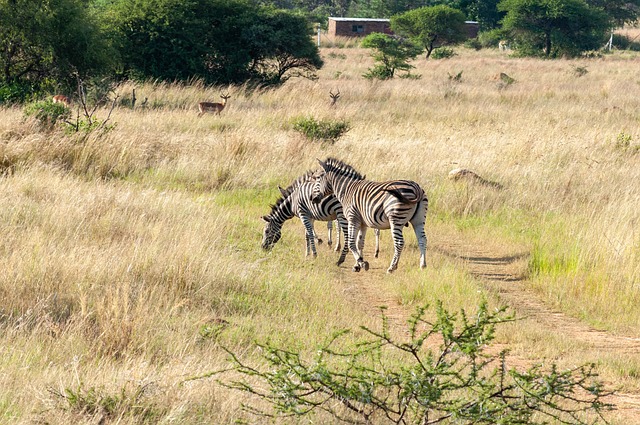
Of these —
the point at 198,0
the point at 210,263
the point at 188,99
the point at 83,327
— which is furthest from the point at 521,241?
the point at 198,0

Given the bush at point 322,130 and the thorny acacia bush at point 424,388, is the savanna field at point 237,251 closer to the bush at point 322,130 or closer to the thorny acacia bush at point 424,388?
the thorny acacia bush at point 424,388

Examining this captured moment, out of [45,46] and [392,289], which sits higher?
[45,46]

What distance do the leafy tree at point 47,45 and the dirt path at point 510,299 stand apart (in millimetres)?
14158

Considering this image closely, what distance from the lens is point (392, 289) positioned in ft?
28.9

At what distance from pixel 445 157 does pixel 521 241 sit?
484 cm

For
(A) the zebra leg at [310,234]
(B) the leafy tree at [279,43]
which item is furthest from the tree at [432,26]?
(A) the zebra leg at [310,234]

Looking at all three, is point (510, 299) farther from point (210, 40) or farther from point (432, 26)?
point (432, 26)

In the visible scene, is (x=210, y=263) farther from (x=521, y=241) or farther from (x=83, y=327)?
(x=521, y=241)

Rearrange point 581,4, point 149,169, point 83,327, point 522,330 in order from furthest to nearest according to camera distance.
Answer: point 581,4
point 149,169
point 522,330
point 83,327

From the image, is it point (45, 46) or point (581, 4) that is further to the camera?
point (581, 4)

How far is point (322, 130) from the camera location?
54.4 ft

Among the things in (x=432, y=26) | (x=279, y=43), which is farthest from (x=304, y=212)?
(x=432, y=26)

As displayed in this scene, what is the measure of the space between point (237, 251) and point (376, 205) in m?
1.68

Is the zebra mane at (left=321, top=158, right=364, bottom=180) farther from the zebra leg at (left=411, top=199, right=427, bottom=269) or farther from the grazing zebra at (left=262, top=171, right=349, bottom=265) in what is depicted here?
the zebra leg at (left=411, top=199, right=427, bottom=269)
